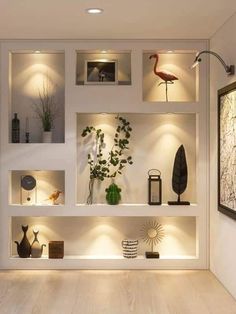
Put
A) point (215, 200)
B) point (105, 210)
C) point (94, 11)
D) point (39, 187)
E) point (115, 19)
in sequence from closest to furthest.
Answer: point (94, 11), point (115, 19), point (215, 200), point (105, 210), point (39, 187)

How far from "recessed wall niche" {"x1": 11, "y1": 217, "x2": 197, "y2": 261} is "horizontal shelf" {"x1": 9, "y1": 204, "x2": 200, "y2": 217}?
0.24 meters

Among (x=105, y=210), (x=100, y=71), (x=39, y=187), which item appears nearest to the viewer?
(x=105, y=210)

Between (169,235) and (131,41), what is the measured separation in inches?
86.3

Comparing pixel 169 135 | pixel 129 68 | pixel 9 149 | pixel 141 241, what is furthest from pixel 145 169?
pixel 9 149

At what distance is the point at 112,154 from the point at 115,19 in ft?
5.15


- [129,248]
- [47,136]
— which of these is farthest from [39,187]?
[129,248]

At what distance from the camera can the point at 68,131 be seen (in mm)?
5297

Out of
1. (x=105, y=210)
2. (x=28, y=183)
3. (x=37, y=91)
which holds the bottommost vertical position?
(x=105, y=210)

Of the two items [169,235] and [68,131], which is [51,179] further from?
[169,235]

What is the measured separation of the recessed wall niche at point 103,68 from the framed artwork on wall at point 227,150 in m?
1.26

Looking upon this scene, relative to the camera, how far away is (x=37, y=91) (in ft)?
18.2

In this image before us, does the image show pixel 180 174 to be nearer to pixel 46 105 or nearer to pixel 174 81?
pixel 174 81

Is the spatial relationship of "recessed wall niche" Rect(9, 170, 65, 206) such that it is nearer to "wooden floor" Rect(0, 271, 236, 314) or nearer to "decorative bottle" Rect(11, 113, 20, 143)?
"decorative bottle" Rect(11, 113, 20, 143)

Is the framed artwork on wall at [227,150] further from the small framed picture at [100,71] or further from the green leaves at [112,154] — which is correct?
the small framed picture at [100,71]
